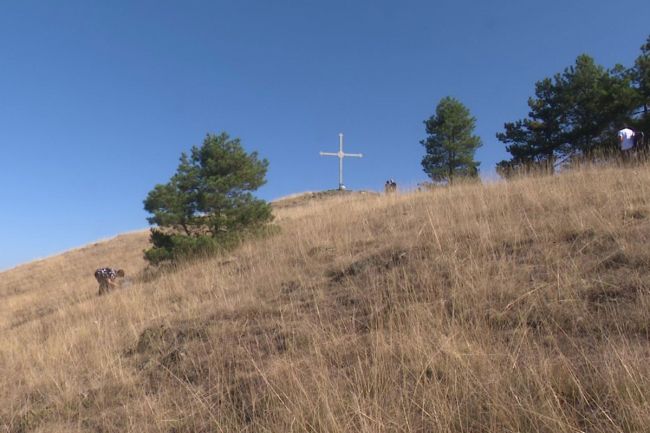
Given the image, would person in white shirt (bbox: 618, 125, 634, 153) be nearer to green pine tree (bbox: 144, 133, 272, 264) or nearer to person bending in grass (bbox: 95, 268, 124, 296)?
green pine tree (bbox: 144, 133, 272, 264)

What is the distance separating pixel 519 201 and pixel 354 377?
4.93 meters

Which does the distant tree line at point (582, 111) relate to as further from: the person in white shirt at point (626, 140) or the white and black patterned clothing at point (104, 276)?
the white and black patterned clothing at point (104, 276)

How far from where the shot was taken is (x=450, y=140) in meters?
24.9

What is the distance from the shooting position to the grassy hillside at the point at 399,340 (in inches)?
98.1

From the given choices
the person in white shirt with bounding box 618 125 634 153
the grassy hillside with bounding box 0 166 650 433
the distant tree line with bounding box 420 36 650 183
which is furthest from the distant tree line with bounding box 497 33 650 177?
the grassy hillside with bounding box 0 166 650 433

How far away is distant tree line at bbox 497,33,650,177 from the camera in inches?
668

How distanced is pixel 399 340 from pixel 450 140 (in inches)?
907

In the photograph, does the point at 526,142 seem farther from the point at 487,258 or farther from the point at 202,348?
the point at 202,348

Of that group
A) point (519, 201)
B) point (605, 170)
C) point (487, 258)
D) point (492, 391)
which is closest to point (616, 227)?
point (487, 258)

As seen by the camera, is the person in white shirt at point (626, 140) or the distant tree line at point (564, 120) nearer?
the person in white shirt at point (626, 140)

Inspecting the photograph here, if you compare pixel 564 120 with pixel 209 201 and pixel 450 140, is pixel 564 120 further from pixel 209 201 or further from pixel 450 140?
pixel 209 201

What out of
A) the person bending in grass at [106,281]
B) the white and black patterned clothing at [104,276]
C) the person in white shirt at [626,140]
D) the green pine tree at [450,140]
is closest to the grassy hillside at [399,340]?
the person bending in grass at [106,281]

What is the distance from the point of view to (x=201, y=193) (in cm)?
1216

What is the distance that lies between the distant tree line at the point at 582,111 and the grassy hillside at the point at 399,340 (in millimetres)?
10798
